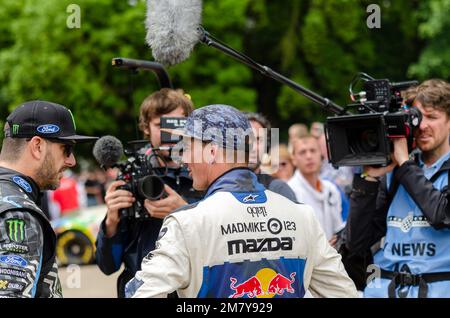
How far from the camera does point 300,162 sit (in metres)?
6.92

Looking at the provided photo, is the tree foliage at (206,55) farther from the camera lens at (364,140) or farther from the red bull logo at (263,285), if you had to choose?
the red bull logo at (263,285)

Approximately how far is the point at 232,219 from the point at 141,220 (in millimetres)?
1432

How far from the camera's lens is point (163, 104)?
4613 mm

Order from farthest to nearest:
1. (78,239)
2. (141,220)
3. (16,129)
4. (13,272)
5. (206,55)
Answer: (206,55)
(78,239)
(141,220)
(16,129)
(13,272)

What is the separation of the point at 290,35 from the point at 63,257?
36.2 feet

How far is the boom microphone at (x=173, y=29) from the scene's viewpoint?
3.79m

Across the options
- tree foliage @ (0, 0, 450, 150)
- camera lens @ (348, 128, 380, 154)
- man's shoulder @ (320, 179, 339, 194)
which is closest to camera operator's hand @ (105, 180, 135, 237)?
camera lens @ (348, 128, 380, 154)

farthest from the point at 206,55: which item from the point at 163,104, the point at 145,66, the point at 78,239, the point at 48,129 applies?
the point at 48,129

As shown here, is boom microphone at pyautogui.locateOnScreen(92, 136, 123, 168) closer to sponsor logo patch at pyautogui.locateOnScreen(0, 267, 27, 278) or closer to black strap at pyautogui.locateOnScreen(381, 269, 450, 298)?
sponsor logo patch at pyautogui.locateOnScreen(0, 267, 27, 278)

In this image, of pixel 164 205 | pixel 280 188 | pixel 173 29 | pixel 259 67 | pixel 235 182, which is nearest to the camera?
pixel 235 182

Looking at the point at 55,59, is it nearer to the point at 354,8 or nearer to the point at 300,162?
the point at 354,8

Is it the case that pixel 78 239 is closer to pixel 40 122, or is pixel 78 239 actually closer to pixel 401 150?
pixel 401 150

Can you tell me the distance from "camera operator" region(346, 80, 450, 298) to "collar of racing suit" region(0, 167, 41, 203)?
2.08m
